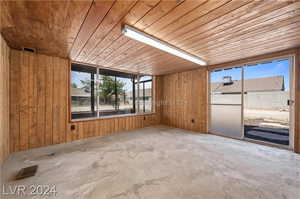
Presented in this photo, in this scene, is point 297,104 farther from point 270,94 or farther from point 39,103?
point 39,103

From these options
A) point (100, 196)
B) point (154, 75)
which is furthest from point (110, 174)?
point (154, 75)

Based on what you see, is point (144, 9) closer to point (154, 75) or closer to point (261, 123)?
point (154, 75)

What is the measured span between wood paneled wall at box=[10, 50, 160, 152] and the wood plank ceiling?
1.56ft

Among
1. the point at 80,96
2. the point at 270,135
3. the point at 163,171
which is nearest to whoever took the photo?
the point at 163,171

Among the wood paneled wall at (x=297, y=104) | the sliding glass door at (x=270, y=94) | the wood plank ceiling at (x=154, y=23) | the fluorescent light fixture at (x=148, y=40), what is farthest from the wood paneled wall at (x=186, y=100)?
the wood paneled wall at (x=297, y=104)

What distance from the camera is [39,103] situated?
292 centimetres

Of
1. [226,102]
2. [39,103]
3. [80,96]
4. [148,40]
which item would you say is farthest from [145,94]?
[39,103]

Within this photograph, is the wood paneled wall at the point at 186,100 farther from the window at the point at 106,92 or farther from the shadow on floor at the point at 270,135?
the shadow on floor at the point at 270,135

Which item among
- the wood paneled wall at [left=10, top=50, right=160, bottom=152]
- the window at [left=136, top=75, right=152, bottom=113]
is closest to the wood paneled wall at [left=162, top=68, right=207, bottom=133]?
the window at [left=136, top=75, right=152, bottom=113]

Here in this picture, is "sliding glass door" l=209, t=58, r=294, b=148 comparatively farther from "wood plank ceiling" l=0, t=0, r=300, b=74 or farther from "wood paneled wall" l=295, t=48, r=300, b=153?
"wood plank ceiling" l=0, t=0, r=300, b=74

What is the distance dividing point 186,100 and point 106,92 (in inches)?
122

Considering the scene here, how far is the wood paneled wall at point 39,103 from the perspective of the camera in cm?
266

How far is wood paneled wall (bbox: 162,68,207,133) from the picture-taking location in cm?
430

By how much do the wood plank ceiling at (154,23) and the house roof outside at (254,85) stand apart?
2.83 ft
